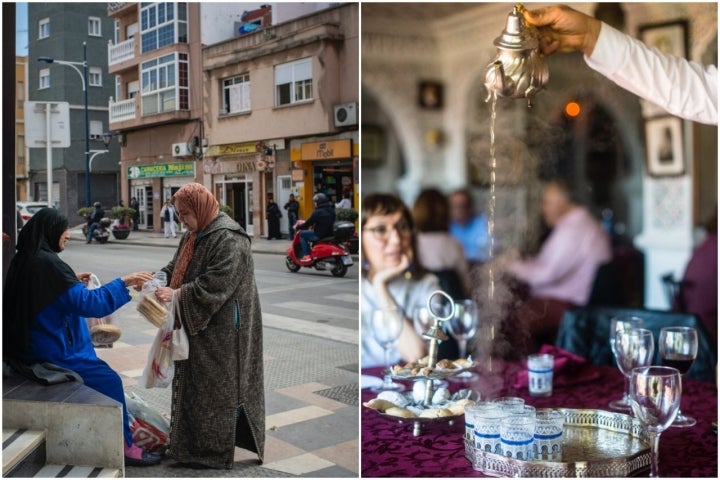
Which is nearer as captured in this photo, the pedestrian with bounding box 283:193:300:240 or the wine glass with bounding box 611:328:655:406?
the wine glass with bounding box 611:328:655:406

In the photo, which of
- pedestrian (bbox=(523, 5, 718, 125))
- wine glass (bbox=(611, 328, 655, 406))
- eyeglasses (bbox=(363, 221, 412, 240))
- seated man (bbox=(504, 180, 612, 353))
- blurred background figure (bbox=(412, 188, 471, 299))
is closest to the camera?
wine glass (bbox=(611, 328, 655, 406))

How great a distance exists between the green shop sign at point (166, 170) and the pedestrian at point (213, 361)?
0.08m

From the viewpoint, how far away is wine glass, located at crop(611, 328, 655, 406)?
1662 mm

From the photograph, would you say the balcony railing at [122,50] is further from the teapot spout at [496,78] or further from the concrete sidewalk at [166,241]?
the teapot spout at [496,78]

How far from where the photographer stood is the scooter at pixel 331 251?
2.16 m

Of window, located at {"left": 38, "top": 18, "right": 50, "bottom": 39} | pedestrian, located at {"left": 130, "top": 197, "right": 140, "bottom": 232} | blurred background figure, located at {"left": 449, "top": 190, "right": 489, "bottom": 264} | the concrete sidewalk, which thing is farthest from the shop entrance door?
blurred background figure, located at {"left": 449, "top": 190, "right": 489, "bottom": 264}

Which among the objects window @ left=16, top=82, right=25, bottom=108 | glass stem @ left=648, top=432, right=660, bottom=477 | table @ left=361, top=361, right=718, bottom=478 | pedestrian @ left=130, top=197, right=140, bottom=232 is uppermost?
window @ left=16, top=82, right=25, bottom=108

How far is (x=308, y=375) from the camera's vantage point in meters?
2.32

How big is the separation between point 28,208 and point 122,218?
272 millimetres

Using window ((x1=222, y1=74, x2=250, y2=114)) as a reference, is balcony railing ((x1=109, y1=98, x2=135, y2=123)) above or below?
below

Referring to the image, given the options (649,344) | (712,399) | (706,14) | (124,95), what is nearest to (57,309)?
(124,95)

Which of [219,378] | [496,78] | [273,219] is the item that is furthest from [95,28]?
[496,78]

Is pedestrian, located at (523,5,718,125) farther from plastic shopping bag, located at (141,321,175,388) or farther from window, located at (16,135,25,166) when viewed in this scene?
window, located at (16,135,25,166)

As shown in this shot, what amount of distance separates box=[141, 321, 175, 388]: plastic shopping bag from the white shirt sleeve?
4.68 feet
